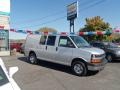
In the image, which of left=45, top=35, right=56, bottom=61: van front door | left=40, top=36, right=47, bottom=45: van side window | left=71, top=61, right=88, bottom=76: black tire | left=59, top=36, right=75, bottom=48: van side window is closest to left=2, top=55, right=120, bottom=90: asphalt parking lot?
left=71, top=61, right=88, bottom=76: black tire

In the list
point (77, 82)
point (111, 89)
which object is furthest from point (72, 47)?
point (111, 89)

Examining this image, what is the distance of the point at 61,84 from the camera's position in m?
8.52

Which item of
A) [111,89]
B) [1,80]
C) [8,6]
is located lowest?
[111,89]

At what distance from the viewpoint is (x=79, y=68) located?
33.9 feet

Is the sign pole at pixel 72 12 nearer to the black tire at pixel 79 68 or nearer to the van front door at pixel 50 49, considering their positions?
the van front door at pixel 50 49

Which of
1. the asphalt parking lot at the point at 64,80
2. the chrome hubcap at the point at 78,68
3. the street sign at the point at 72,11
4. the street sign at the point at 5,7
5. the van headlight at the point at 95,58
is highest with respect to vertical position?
the street sign at the point at 72,11

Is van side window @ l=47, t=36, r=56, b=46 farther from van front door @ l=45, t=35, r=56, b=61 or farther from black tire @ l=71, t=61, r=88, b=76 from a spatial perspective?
black tire @ l=71, t=61, r=88, b=76

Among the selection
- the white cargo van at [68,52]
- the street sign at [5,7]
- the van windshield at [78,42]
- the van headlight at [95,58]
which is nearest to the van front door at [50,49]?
the white cargo van at [68,52]

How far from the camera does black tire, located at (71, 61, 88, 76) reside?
1013cm

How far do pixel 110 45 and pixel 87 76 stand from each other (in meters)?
7.35

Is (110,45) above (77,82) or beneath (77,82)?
above

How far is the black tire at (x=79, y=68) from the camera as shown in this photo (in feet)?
33.2

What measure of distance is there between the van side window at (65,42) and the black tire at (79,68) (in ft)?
2.90

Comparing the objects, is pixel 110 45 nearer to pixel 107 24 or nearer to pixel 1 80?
pixel 1 80
